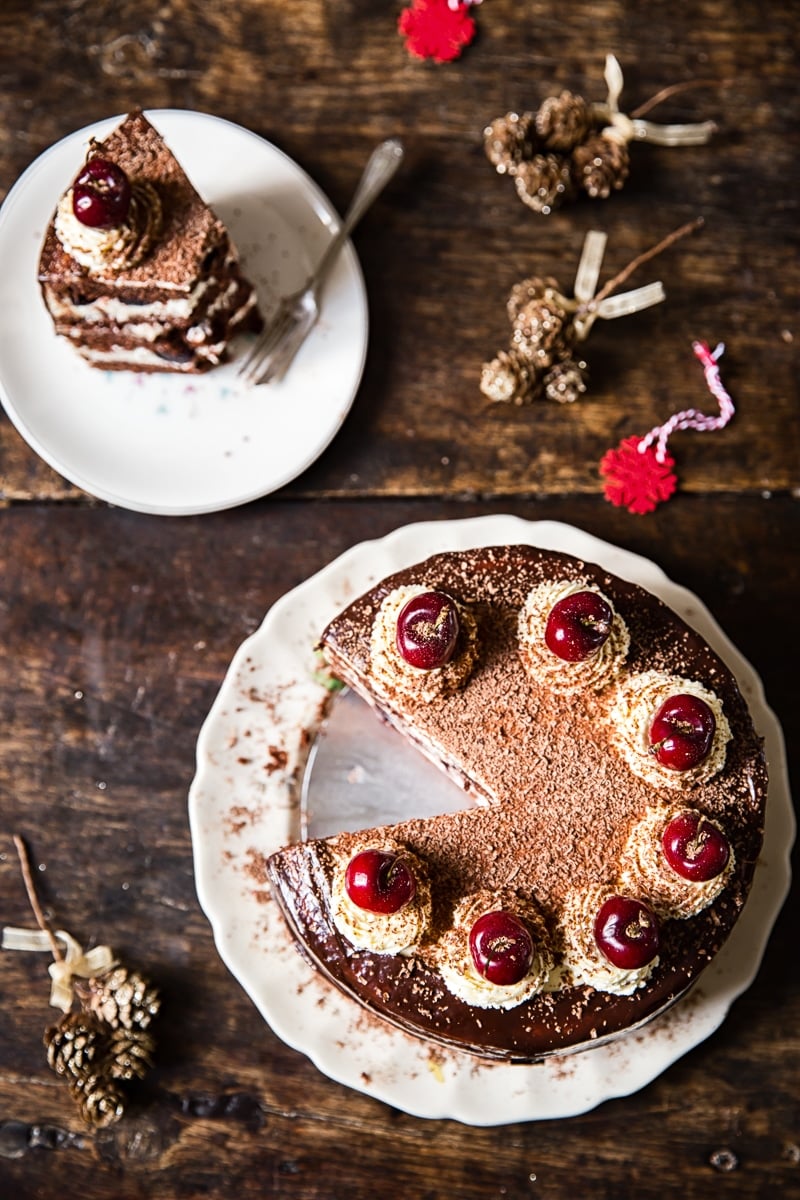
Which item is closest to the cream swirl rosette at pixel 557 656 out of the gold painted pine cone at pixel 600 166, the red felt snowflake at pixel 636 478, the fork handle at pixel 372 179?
the red felt snowflake at pixel 636 478

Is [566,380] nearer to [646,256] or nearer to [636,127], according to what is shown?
[646,256]

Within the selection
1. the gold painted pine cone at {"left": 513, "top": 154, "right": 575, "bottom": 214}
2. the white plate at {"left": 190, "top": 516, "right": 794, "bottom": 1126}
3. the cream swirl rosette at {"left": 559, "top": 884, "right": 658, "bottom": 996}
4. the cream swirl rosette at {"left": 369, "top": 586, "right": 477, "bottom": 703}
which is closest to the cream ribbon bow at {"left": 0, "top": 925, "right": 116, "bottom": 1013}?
the white plate at {"left": 190, "top": 516, "right": 794, "bottom": 1126}

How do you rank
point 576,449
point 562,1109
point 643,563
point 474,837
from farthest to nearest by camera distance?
1. point 576,449
2. point 643,563
3. point 562,1109
4. point 474,837

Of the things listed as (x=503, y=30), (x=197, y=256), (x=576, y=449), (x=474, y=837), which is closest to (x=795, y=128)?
(x=503, y=30)

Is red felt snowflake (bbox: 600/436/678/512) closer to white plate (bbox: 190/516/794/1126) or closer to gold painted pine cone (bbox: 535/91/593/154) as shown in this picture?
white plate (bbox: 190/516/794/1126)

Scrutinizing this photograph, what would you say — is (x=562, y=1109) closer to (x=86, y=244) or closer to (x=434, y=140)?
(x=86, y=244)

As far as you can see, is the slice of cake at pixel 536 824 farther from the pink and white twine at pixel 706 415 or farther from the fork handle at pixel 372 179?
the fork handle at pixel 372 179
